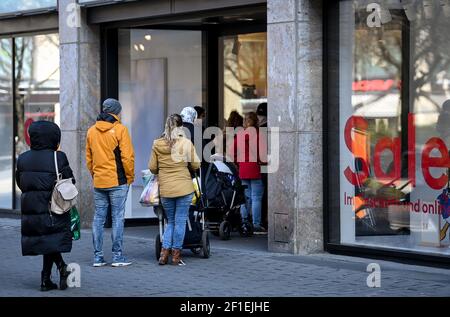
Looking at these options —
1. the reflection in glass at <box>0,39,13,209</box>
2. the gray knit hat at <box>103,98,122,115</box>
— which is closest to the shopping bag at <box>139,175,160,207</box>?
the gray knit hat at <box>103,98,122,115</box>

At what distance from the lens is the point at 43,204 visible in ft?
31.1

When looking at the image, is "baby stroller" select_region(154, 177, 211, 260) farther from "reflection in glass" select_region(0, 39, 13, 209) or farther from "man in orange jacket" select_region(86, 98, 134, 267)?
"reflection in glass" select_region(0, 39, 13, 209)

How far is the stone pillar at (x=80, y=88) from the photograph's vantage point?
49.3 feet

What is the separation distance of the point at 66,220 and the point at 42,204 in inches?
11.3

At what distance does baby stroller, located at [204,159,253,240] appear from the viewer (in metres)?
13.2

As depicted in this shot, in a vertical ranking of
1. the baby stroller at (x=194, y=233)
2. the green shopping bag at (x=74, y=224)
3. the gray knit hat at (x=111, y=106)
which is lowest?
Result: the baby stroller at (x=194, y=233)

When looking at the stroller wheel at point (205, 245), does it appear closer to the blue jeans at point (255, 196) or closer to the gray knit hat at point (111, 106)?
the gray knit hat at point (111, 106)

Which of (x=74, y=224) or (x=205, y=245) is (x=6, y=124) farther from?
(x=74, y=224)

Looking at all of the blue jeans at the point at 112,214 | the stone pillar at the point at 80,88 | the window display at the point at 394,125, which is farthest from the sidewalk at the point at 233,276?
the stone pillar at the point at 80,88

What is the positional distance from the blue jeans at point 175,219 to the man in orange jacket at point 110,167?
1.69ft

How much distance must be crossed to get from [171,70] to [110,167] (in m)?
5.16

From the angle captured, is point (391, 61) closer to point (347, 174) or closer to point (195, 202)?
point (347, 174)

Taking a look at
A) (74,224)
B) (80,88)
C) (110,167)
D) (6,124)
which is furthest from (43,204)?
(6,124)

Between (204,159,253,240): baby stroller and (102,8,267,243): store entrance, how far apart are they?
209 cm
